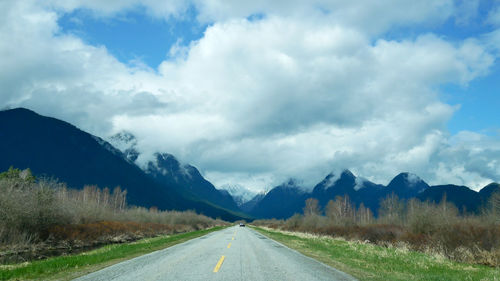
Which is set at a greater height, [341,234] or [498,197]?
[498,197]

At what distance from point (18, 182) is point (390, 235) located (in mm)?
40715

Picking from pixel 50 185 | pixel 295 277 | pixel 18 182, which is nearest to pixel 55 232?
pixel 50 185

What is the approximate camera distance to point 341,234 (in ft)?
167

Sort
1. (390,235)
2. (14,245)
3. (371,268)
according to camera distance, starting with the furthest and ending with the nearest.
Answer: (390,235) → (14,245) → (371,268)

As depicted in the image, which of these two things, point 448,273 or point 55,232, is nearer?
point 448,273

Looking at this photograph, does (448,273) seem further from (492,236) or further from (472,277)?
(492,236)

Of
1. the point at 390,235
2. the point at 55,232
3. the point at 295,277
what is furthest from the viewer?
the point at 390,235

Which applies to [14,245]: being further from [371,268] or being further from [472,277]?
[472,277]

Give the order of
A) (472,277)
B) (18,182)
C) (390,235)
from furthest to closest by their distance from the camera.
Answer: (390,235) < (18,182) < (472,277)

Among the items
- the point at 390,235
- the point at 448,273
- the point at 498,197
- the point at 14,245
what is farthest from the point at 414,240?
the point at 14,245

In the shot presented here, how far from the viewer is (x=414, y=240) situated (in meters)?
32.2

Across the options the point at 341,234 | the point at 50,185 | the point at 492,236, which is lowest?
the point at 341,234

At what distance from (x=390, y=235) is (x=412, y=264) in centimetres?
2475

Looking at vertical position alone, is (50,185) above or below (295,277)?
above
